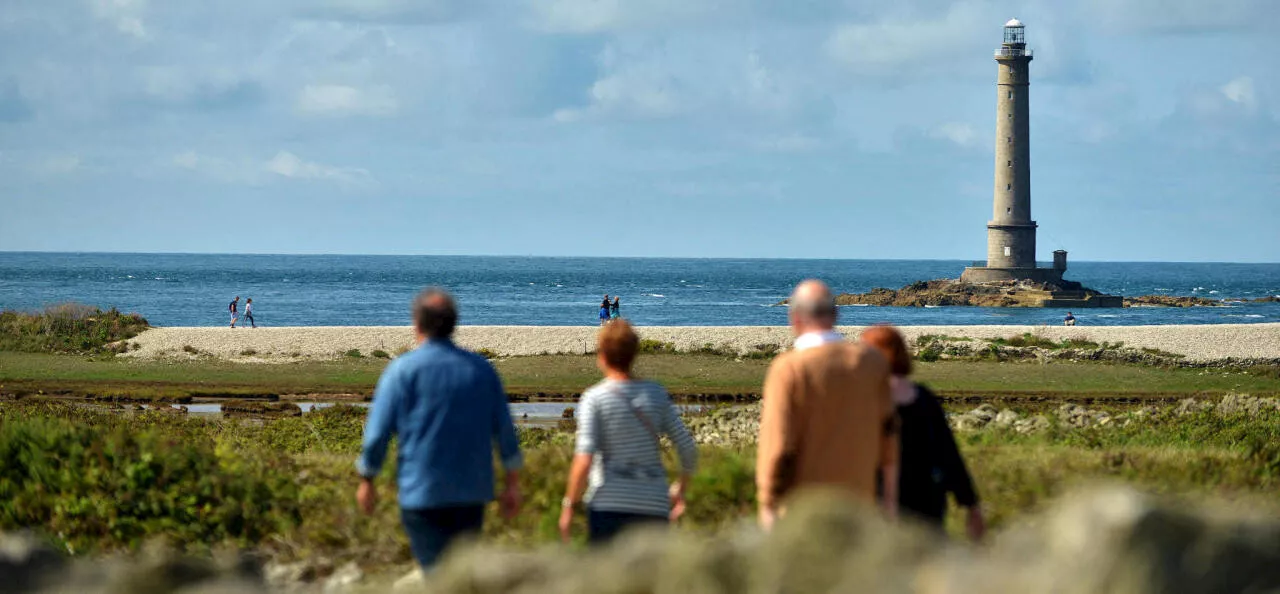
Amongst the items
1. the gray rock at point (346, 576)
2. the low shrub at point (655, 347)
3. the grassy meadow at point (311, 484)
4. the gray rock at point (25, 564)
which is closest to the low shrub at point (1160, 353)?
the low shrub at point (655, 347)

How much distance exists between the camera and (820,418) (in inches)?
252

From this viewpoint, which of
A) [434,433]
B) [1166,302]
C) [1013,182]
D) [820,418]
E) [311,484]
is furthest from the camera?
[1166,302]

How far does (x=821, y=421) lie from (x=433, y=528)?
2159mm

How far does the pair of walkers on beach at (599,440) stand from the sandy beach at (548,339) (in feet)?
114

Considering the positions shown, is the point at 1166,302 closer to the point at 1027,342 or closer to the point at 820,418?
the point at 1027,342

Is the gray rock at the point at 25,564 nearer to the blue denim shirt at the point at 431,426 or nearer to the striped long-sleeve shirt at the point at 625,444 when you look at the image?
the blue denim shirt at the point at 431,426

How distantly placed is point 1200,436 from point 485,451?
46.0 ft

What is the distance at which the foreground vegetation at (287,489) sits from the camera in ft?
32.7

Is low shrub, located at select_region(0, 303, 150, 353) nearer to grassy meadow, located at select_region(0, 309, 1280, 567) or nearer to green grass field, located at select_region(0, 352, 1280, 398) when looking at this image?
green grass field, located at select_region(0, 352, 1280, 398)

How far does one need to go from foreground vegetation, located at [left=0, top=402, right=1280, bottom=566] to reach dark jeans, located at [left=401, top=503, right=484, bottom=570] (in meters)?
2.19

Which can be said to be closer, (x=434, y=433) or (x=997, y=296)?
(x=434, y=433)

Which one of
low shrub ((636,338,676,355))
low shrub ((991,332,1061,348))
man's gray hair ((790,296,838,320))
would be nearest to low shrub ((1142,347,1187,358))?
low shrub ((991,332,1061,348))

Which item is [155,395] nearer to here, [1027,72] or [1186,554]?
[1186,554]

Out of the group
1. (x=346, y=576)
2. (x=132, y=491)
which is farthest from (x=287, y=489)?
(x=346, y=576)
